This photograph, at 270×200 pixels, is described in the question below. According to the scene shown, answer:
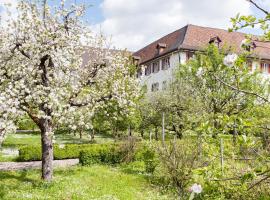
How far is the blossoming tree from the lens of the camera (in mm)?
12578

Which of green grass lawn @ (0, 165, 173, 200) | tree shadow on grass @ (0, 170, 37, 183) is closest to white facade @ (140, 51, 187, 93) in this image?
green grass lawn @ (0, 165, 173, 200)

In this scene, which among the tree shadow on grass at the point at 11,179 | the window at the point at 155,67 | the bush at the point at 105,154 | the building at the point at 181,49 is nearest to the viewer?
the tree shadow on grass at the point at 11,179

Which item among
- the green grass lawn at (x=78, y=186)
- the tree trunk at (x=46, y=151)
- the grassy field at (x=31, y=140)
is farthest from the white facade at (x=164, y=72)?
the tree trunk at (x=46, y=151)

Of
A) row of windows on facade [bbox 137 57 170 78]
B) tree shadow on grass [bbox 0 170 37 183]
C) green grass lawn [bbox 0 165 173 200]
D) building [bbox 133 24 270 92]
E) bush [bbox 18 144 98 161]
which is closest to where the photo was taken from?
green grass lawn [bbox 0 165 173 200]

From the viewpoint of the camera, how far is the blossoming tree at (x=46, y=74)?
12578 mm

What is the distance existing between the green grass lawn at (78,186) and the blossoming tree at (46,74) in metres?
0.96

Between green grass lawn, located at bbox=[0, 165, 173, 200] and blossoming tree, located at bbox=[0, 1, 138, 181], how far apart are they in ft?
3.13

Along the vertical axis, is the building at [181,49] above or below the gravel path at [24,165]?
above

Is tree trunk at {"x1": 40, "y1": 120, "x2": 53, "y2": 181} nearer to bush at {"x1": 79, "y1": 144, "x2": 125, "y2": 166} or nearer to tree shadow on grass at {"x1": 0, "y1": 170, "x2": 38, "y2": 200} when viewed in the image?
tree shadow on grass at {"x1": 0, "y1": 170, "x2": 38, "y2": 200}

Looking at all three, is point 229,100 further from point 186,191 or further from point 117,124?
point 186,191

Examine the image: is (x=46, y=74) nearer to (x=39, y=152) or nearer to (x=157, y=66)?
(x=39, y=152)

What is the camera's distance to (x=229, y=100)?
1042 inches

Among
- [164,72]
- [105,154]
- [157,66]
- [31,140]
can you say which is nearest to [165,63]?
[164,72]

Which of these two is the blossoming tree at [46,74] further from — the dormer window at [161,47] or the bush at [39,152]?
the dormer window at [161,47]
